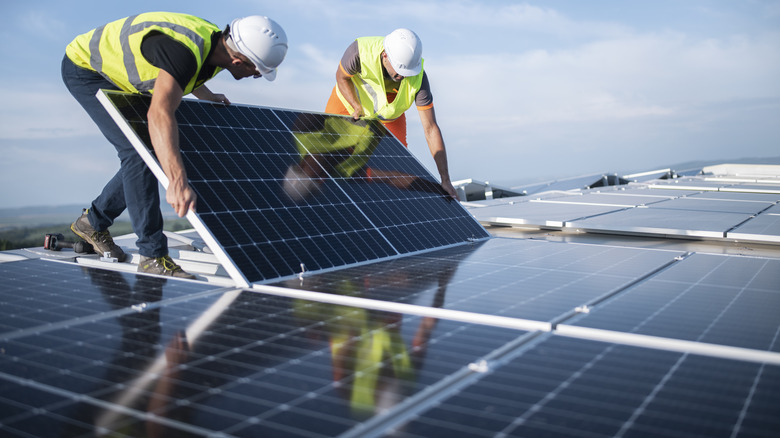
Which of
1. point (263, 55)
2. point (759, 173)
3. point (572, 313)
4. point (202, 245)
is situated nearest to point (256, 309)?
point (572, 313)

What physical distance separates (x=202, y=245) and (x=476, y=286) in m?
2.82

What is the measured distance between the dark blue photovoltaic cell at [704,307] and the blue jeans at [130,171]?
3.01m

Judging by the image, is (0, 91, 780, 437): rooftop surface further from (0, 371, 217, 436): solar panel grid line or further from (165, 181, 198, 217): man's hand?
(165, 181, 198, 217): man's hand

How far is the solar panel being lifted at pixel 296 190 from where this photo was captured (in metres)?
4.35

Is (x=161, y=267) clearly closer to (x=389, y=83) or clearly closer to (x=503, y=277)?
(x=503, y=277)

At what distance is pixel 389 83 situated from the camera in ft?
23.1

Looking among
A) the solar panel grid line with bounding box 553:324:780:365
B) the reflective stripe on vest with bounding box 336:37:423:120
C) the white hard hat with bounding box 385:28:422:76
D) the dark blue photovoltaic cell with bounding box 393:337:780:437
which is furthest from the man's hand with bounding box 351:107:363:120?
the dark blue photovoltaic cell with bounding box 393:337:780:437

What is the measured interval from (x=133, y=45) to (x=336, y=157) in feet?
6.33

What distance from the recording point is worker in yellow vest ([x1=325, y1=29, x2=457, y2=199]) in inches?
258

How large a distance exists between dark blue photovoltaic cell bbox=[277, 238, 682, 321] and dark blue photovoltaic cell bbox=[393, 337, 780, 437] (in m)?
0.67

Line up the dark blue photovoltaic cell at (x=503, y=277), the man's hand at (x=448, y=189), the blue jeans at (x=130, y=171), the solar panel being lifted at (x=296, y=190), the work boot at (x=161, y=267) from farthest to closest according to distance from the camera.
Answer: the man's hand at (x=448, y=189)
the blue jeans at (x=130, y=171)
the work boot at (x=161, y=267)
the solar panel being lifted at (x=296, y=190)
the dark blue photovoltaic cell at (x=503, y=277)

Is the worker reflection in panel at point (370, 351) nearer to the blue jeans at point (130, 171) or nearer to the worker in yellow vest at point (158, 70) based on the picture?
the worker in yellow vest at point (158, 70)

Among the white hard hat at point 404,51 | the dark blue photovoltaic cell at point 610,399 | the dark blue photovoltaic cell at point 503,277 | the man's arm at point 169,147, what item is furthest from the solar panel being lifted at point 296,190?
the dark blue photovoltaic cell at point 610,399

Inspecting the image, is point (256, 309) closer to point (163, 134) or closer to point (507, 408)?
point (163, 134)
